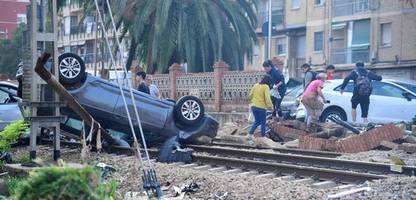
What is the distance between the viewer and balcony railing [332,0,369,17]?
4069 cm

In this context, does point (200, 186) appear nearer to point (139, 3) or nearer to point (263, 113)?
point (263, 113)

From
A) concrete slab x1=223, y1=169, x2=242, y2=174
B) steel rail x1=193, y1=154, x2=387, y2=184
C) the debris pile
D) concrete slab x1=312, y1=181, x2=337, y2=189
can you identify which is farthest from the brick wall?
concrete slab x1=312, y1=181, x2=337, y2=189

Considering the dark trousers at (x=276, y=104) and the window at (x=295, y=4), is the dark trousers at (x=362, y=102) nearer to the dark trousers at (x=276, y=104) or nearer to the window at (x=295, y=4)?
the dark trousers at (x=276, y=104)

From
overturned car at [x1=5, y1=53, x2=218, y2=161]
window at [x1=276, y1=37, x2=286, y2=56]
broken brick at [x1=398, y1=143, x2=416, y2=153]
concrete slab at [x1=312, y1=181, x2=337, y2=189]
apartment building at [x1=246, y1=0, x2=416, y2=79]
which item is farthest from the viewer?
window at [x1=276, y1=37, x2=286, y2=56]

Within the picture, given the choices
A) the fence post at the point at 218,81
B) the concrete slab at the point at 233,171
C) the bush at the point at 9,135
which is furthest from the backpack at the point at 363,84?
the fence post at the point at 218,81

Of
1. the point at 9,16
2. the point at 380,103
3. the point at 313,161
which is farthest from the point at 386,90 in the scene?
the point at 9,16

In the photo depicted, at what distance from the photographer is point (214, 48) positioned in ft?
99.7

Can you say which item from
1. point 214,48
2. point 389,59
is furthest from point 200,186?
point 389,59

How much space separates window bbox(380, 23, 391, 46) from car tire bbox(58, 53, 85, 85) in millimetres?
30722

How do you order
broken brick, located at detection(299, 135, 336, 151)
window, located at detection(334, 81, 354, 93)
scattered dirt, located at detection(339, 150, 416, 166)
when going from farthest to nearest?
window, located at detection(334, 81, 354, 93), broken brick, located at detection(299, 135, 336, 151), scattered dirt, located at detection(339, 150, 416, 166)

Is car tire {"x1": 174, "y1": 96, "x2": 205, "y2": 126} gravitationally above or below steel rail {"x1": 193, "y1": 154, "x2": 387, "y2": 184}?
above

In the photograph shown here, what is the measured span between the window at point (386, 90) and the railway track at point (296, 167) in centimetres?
694

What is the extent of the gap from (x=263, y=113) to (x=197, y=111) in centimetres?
173

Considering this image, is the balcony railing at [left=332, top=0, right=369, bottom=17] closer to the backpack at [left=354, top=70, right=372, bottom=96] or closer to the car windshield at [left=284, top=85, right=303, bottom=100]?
the car windshield at [left=284, top=85, right=303, bottom=100]
